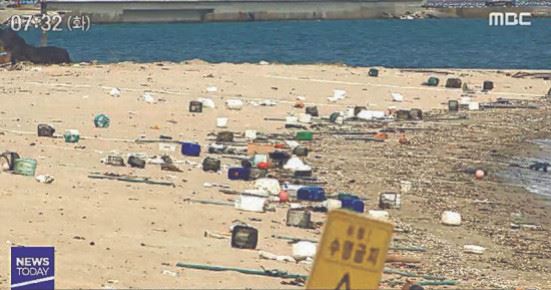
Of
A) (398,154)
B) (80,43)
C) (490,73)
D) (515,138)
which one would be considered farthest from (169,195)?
(80,43)

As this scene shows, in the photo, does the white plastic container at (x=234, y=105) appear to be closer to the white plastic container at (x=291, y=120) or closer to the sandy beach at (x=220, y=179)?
the sandy beach at (x=220, y=179)

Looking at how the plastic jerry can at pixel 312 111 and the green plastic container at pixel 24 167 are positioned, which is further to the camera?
the plastic jerry can at pixel 312 111

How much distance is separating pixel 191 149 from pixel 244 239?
6.86 m

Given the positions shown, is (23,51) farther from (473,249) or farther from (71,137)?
(473,249)

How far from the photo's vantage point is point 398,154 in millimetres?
→ 20406

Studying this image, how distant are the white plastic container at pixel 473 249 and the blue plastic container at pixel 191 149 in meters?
5.83

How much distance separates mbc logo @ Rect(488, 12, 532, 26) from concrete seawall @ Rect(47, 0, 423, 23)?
7.78 m

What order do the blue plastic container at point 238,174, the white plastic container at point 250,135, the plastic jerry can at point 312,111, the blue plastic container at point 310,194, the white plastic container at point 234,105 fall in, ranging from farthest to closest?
the white plastic container at point 234,105 < the plastic jerry can at point 312,111 < the white plastic container at point 250,135 < the blue plastic container at point 238,174 < the blue plastic container at point 310,194

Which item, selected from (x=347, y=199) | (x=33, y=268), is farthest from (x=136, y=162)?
(x=33, y=268)

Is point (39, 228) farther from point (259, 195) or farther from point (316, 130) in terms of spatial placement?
point (316, 130)

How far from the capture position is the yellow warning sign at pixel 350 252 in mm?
5031

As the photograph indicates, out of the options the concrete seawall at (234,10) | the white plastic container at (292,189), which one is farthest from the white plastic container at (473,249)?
the concrete seawall at (234,10)

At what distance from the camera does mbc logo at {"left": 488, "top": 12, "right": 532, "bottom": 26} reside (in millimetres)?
111188

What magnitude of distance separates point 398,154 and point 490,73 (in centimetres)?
1698
